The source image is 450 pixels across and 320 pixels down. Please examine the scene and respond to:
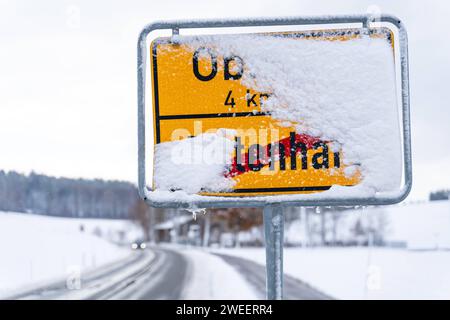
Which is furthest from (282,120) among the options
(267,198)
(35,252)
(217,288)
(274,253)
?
(35,252)

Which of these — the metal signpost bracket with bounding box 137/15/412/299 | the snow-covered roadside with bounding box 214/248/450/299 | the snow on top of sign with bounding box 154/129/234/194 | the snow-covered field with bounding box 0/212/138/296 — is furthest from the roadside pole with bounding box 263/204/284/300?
the snow-covered field with bounding box 0/212/138/296

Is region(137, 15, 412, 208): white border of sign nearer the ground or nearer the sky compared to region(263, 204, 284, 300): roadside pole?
nearer the sky

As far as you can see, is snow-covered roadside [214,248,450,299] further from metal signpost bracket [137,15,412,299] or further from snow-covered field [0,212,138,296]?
snow-covered field [0,212,138,296]

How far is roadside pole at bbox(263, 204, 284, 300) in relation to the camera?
52.2 inches

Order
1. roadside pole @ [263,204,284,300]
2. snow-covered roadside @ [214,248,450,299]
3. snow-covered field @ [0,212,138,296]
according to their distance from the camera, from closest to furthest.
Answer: roadside pole @ [263,204,284,300], snow-covered roadside @ [214,248,450,299], snow-covered field @ [0,212,138,296]

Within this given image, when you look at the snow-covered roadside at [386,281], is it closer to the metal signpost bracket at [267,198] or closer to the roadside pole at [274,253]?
the metal signpost bracket at [267,198]

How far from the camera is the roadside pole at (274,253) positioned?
1.33 m

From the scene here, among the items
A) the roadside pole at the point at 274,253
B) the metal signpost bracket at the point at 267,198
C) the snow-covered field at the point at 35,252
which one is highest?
the metal signpost bracket at the point at 267,198

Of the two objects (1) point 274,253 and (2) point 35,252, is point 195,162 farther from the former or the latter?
(2) point 35,252

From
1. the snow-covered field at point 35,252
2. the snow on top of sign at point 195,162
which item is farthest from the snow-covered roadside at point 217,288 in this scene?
the snow on top of sign at point 195,162

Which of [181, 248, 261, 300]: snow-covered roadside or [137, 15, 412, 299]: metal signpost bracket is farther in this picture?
[181, 248, 261, 300]: snow-covered roadside

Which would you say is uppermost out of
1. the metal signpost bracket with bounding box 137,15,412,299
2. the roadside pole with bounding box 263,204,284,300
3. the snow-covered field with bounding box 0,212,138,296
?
the metal signpost bracket with bounding box 137,15,412,299

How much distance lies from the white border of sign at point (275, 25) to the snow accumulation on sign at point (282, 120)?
0.03 meters

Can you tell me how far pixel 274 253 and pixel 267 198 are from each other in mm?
164
